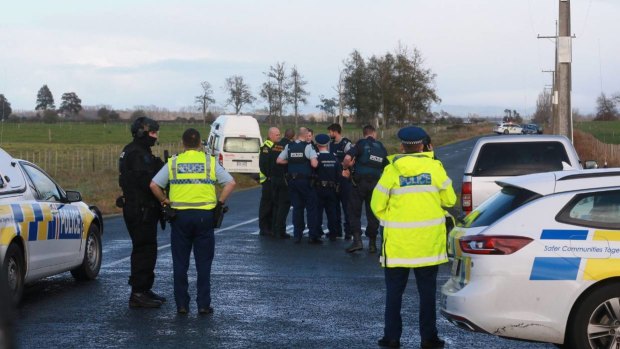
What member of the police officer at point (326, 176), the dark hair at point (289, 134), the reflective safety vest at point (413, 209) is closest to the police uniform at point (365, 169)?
the police officer at point (326, 176)

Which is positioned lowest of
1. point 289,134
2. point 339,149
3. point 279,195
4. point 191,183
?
point 279,195

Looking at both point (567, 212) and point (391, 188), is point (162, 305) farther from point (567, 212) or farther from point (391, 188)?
point (567, 212)

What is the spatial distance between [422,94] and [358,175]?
8315 centimetres

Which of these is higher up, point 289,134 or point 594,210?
point 289,134

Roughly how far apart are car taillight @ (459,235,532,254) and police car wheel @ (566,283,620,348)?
59cm

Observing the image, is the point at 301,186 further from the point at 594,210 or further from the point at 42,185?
the point at 594,210

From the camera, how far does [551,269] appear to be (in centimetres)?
721

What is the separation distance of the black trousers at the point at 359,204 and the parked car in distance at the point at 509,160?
147 cm

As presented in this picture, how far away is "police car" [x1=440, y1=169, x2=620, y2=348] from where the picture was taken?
7.19 metres

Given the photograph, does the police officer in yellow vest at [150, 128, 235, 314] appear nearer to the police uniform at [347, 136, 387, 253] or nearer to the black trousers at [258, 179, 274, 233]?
the police uniform at [347, 136, 387, 253]

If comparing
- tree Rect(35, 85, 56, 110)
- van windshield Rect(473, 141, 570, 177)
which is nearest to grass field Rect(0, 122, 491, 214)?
van windshield Rect(473, 141, 570, 177)

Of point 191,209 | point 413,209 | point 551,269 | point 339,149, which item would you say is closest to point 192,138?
point 191,209

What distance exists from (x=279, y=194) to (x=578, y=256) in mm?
10941

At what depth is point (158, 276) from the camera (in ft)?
42.4
